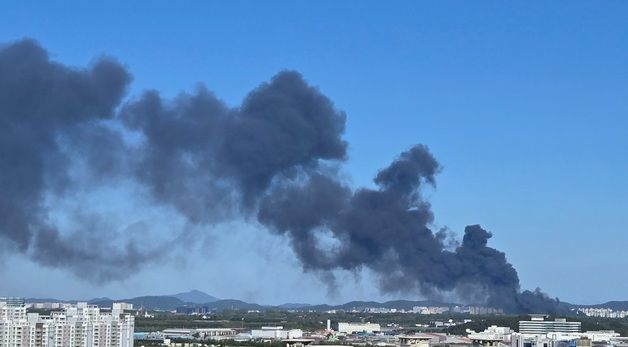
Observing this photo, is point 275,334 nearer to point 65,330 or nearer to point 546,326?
point 546,326

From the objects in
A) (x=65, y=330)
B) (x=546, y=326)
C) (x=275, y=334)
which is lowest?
(x=275, y=334)

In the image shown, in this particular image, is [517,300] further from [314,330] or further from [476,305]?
[314,330]

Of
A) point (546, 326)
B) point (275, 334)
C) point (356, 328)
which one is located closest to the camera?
point (275, 334)

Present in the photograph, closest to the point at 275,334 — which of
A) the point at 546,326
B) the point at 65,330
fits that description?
the point at 546,326

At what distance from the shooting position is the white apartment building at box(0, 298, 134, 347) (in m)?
34.0

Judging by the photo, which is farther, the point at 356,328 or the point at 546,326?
the point at 356,328

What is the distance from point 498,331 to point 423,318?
87.3 feet

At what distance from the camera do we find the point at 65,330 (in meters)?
34.8

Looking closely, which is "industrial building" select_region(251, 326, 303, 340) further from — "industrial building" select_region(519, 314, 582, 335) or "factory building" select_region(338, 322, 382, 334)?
"industrial building" select_region(519, 314, 582, 335)

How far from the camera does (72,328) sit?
114 ft

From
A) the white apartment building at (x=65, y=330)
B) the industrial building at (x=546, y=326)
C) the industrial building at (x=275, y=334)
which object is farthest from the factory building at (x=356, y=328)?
the white apartment building at (x=65, y=330)

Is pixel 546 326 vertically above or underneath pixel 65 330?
underneath

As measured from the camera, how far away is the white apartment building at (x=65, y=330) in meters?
34.0

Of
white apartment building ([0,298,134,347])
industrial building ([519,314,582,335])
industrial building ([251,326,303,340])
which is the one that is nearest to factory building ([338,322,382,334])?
industrial building ([251,326,303,340])
